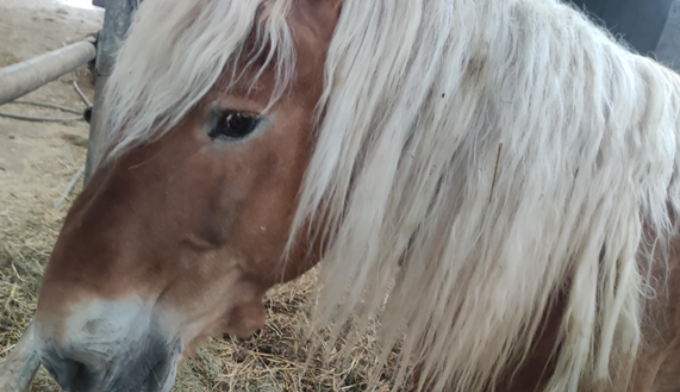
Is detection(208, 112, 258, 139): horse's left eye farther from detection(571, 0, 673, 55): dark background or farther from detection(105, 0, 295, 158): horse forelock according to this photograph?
detection(571, 0, 673, 55): dark background

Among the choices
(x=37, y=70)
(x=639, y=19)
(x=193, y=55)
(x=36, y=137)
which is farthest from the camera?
(x=36, y=137)

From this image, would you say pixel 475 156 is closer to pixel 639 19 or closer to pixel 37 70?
pixel 37 70

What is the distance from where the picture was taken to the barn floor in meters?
1.73

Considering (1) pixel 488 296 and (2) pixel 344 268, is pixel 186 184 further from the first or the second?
(1) pixel 488 296

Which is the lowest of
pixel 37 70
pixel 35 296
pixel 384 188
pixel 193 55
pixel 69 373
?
pixel 35 296

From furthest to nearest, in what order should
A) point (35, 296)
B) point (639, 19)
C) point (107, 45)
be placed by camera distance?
1. point (639, 19)
2. point (107, 45)
3. point (35, 296)

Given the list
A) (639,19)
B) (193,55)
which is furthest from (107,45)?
(639,19)

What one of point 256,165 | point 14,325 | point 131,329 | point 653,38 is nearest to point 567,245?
point 256,165

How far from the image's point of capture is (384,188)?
31.3 inches

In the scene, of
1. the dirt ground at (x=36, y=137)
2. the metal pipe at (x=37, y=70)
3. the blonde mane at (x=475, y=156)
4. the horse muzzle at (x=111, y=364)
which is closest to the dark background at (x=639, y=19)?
the blonde mane at (x=475, y=156)

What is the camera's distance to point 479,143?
81 cm

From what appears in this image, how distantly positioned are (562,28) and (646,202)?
350 mm

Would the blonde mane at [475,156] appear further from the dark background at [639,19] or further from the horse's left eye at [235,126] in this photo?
the dark background at [639,19]

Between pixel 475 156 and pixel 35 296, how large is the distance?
173cm
